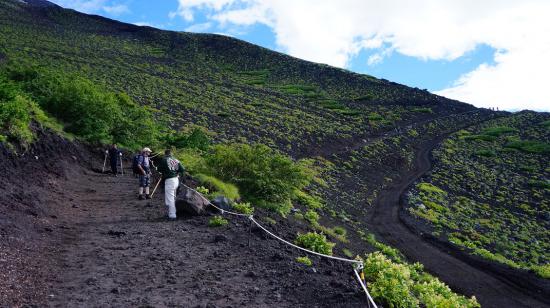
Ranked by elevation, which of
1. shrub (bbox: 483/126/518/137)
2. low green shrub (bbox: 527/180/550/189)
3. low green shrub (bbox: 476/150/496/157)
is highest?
shrub (bbox: 483/126/518/137)

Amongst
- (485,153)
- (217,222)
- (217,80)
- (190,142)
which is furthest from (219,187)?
(217,80)

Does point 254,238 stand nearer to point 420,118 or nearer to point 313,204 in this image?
point 313,204

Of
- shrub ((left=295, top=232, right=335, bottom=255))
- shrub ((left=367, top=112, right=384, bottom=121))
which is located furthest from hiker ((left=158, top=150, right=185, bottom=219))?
shrub ((left=367, top=112, right=384, bottom=121))

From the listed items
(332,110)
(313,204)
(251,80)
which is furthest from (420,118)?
(313,204)

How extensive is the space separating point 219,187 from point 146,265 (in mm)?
7635

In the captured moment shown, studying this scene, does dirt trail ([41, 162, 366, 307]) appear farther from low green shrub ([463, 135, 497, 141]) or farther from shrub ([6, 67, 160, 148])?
low green shrub ([463, 135, 497, 141])

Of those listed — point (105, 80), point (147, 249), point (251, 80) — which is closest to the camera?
point (147, 249)

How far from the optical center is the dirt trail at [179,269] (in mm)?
6918

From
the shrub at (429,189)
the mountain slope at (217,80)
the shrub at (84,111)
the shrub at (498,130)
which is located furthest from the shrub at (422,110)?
the shrub at (84,111)

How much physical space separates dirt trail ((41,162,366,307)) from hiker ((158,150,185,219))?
0.50 m

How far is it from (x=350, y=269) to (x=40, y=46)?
257 ft

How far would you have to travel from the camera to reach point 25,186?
1244 cm

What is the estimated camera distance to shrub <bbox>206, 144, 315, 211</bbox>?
17.2 m

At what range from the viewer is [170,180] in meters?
12.5
